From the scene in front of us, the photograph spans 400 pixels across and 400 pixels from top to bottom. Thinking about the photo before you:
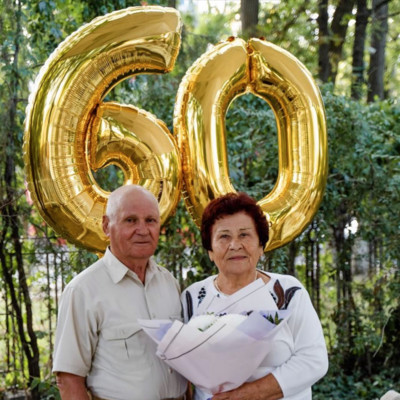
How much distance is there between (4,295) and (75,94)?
94.5 inches

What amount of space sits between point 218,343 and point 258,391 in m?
0.27

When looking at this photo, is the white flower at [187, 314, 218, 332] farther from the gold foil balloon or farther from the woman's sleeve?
the gold foil balloon

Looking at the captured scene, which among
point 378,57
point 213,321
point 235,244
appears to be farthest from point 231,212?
point 378,57

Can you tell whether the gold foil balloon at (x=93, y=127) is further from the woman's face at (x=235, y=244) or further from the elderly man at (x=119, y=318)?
the woman's face at (x=235, y=244)

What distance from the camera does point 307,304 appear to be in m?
2.14

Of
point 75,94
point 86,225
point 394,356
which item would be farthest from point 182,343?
point 394,356

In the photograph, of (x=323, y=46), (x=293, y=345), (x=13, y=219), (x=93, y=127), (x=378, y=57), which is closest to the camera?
(x=293, y=345)

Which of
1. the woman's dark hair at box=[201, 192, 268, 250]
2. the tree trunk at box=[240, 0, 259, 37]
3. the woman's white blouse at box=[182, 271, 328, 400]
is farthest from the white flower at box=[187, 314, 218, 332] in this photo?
the tree trunk at box=[240, 0, 259, 37]

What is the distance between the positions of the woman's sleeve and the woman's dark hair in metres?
0.24

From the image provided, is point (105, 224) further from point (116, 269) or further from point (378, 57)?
point (378, 57)

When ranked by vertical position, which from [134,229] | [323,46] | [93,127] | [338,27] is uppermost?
[338,27]

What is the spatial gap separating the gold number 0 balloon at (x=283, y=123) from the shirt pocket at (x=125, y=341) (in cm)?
56

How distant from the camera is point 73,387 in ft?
6.68

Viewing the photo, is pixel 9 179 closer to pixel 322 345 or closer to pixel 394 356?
pixel 322 345
